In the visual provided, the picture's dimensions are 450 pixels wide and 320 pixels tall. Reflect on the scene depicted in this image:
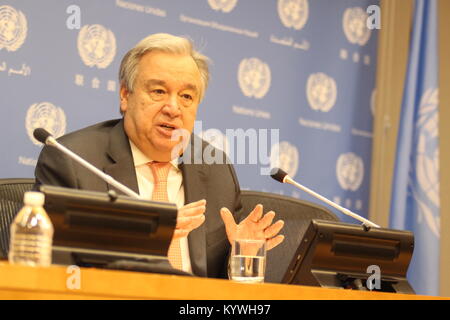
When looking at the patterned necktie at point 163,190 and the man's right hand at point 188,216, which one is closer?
the man's right hand at point 188,216

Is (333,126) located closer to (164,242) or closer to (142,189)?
(142,189)

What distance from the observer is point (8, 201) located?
288cm

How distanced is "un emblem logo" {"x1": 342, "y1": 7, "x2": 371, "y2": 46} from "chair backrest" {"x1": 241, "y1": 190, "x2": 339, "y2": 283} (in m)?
1.64

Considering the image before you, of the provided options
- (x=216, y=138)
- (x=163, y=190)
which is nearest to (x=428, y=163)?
(x=216, y=138)

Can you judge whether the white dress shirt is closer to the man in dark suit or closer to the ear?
the man in dark suit

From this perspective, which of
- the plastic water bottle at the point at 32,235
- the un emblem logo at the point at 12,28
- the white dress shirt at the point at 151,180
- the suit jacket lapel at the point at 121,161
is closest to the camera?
the plastic water bottle at the point at 32,235

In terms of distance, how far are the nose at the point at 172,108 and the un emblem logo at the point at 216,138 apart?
895mm

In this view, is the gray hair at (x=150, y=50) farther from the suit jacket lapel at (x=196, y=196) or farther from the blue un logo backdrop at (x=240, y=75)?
the blue un logo backdrop at (x=240, y=75)

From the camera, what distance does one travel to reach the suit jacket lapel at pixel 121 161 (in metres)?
2.96

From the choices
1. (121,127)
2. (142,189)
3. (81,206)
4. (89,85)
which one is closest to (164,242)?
(81,206)

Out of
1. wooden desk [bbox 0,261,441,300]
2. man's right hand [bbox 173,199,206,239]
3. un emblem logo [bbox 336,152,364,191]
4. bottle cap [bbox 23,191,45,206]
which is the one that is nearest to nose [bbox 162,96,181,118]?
man's right hand [bbox 173,199,206,239]

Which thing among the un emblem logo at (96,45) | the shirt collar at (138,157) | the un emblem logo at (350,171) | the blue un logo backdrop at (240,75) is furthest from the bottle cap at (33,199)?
the un emblem logo at (350,171)

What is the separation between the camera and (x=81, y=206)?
6.58 feet
